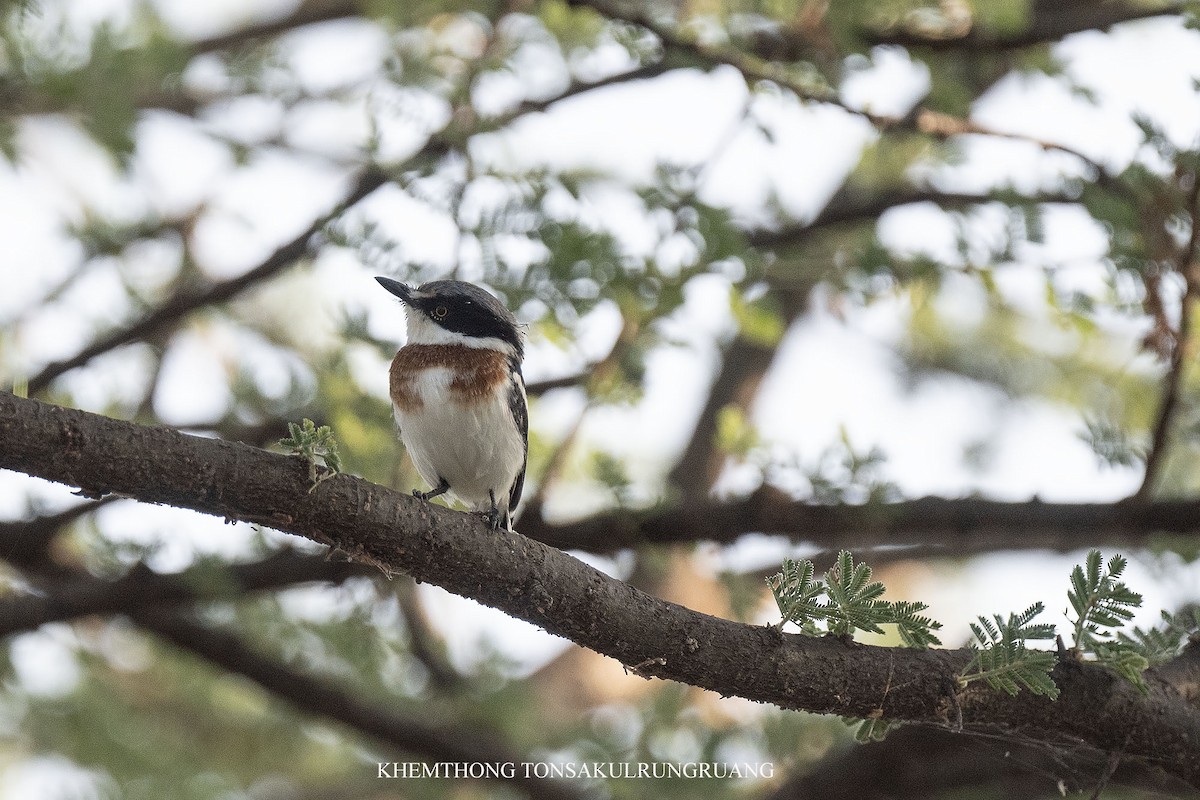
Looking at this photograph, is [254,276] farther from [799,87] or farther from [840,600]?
[840,600]

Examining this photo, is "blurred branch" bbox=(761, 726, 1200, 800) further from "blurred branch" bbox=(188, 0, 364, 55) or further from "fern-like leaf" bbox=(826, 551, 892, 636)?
"blurred branch" bbox=(188, 0, 364, 55)

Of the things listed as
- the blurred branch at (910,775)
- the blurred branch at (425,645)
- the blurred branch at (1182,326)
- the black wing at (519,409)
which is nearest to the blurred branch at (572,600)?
the blurred branch at (1182,326)

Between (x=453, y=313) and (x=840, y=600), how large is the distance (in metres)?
2.43

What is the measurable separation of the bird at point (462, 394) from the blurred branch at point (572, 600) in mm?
1265

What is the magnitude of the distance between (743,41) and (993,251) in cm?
139

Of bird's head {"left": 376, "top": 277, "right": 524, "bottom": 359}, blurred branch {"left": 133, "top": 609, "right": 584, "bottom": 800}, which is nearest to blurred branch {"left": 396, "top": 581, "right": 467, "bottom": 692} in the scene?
blurred branch {"left": 133, "top": 609, "right": 584, "bottom": 800}

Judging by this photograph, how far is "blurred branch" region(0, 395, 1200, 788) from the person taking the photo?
2.56 meters

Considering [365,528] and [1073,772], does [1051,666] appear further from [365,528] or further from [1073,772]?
[365,528]

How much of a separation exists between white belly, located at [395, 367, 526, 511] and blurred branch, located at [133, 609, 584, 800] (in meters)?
1.69

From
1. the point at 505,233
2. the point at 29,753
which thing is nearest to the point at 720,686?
the point at 505,233

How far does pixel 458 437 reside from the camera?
453 centimetres

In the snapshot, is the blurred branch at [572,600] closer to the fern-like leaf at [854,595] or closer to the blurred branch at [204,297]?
the fern-like leaf at [854,595]

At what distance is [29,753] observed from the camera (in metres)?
7.87

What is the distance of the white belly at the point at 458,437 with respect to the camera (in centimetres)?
450
